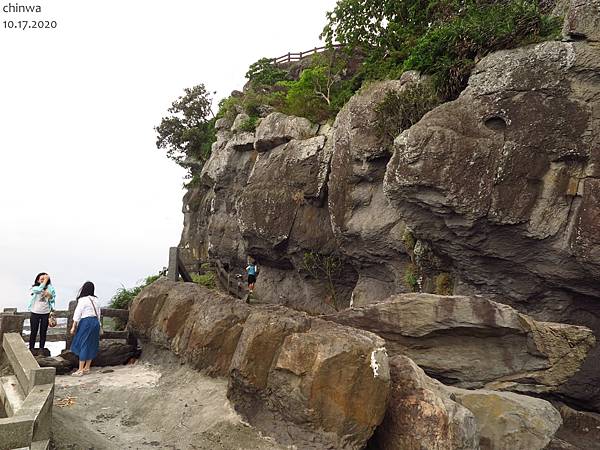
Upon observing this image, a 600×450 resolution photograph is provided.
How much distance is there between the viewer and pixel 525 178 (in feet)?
34.8

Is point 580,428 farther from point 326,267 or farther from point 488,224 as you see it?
point 326,267

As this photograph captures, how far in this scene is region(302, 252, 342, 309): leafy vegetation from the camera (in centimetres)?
1744

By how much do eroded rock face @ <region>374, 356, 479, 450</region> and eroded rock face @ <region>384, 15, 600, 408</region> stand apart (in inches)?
229

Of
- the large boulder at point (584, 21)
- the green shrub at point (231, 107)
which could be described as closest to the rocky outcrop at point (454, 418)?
the large boulder at point (584, 21)

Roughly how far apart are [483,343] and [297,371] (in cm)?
477

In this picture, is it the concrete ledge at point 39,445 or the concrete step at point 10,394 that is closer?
the concrete ledge at point 39,445

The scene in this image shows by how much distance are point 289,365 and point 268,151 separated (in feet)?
50.1

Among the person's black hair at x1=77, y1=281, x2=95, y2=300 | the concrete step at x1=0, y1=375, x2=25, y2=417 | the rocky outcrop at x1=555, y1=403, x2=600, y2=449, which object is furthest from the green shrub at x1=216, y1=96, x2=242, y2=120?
the rocky outcrop at x1=555, y1=403, x2=600, y2=449

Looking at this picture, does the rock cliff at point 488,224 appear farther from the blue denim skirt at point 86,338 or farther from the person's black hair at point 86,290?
the person's black hair at point 86,290

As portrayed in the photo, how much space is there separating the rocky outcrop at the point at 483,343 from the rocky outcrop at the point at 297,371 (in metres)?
2.74

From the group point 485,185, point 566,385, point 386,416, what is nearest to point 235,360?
point 386,416

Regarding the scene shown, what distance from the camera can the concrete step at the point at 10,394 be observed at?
233 inches

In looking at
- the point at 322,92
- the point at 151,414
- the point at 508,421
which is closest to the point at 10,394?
the point at 151,414

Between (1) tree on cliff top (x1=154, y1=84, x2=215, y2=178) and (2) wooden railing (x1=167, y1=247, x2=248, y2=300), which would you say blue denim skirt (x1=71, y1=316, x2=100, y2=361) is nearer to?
(2) wooden railing (x1=167, y1=247, x2=248, y2=300)
